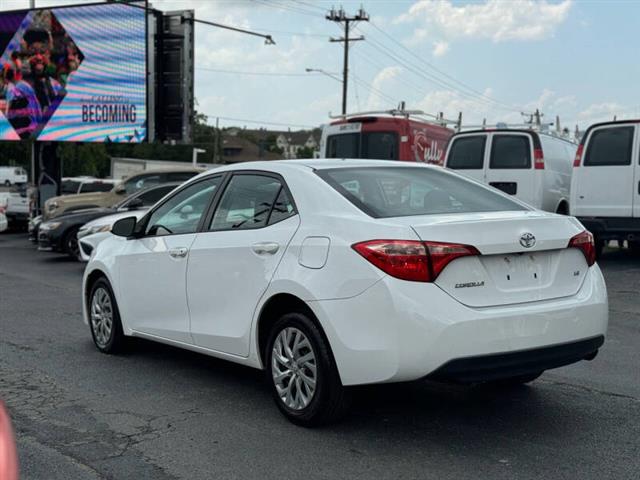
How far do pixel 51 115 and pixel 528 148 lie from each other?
14321 mm

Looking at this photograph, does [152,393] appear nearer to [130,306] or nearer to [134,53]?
[130,306]

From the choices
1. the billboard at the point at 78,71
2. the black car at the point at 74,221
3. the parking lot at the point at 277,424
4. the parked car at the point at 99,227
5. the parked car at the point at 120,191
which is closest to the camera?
the parking lot at the point at 277,424

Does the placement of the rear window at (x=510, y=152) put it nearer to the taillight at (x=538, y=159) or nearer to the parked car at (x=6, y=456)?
the taillight at (x=538, y=159)

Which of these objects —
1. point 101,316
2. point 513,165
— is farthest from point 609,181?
point 101,316

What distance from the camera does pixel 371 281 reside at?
4453mm

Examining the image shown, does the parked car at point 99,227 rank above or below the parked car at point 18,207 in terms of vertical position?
above

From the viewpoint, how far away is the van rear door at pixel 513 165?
1466 cm

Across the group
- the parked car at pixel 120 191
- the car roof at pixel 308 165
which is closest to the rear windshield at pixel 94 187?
the parked car at pixel 120 191

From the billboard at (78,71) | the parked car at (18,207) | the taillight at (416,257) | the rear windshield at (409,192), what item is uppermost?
the billboard at (78,71)

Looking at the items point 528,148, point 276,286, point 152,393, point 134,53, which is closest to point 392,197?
point 276,286

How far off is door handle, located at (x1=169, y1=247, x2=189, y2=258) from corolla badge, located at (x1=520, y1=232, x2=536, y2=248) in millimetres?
2420

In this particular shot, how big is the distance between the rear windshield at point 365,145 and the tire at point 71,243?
6125mm

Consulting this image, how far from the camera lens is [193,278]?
5852mm

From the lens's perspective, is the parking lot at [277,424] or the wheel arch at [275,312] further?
the wheel arch at [275,312]
